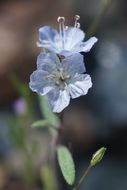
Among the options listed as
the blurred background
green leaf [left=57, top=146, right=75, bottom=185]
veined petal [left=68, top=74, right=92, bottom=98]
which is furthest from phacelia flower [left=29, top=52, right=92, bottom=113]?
the blurred background

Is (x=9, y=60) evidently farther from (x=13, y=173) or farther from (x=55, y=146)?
(x=55, y=146)

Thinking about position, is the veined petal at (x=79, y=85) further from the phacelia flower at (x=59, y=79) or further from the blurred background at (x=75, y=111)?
the blurred background at (x=75, y=111)

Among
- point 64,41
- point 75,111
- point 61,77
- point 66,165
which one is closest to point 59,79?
point 61,77

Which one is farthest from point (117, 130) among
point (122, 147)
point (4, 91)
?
point (4, 91)

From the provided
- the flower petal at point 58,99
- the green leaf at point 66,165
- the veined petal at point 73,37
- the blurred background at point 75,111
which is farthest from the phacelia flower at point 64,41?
the blurred background at point 75,111

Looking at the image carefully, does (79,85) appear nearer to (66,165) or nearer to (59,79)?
(59,79)
